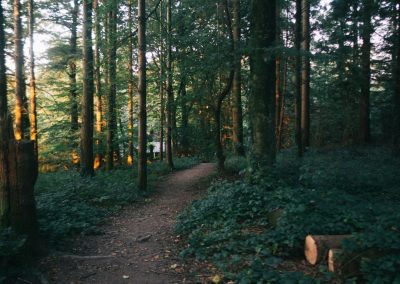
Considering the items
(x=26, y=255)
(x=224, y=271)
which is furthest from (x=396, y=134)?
(x=26, y=255)

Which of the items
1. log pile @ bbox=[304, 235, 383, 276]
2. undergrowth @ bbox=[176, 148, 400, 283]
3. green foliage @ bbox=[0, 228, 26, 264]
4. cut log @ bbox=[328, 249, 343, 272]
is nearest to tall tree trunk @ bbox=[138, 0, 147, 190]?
undergrowth @ bbox=[176, 148, 400, 283]

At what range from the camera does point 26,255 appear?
5.35m

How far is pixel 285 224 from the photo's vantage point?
221 inches

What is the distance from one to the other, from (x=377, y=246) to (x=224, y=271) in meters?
2.29

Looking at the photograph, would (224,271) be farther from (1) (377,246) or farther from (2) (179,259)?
(1) (377,246)

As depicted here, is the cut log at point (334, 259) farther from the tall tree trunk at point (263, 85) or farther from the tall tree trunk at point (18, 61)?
the tall tree trunk at point (18, 61)

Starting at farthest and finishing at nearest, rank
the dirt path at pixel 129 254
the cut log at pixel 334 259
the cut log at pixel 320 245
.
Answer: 1. the dirt path at pixel 129 254
2. the cut log at pixel 320 245
3. the cut log at pixel 334 259

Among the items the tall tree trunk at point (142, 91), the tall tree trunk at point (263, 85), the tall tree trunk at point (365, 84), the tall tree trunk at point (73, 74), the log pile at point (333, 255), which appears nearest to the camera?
the log pile at point (333, 255)

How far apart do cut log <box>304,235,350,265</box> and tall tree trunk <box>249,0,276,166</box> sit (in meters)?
4.07

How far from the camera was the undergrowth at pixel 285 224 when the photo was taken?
13.9ft

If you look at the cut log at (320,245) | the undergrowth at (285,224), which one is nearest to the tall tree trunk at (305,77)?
the undergrowth at (285,224)

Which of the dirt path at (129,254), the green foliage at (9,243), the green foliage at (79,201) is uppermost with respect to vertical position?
the green foliage at (9,243)

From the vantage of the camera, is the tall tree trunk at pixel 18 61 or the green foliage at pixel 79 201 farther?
the tall tree trunk at pixel 18 61

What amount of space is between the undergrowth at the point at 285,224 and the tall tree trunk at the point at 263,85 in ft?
2.37
